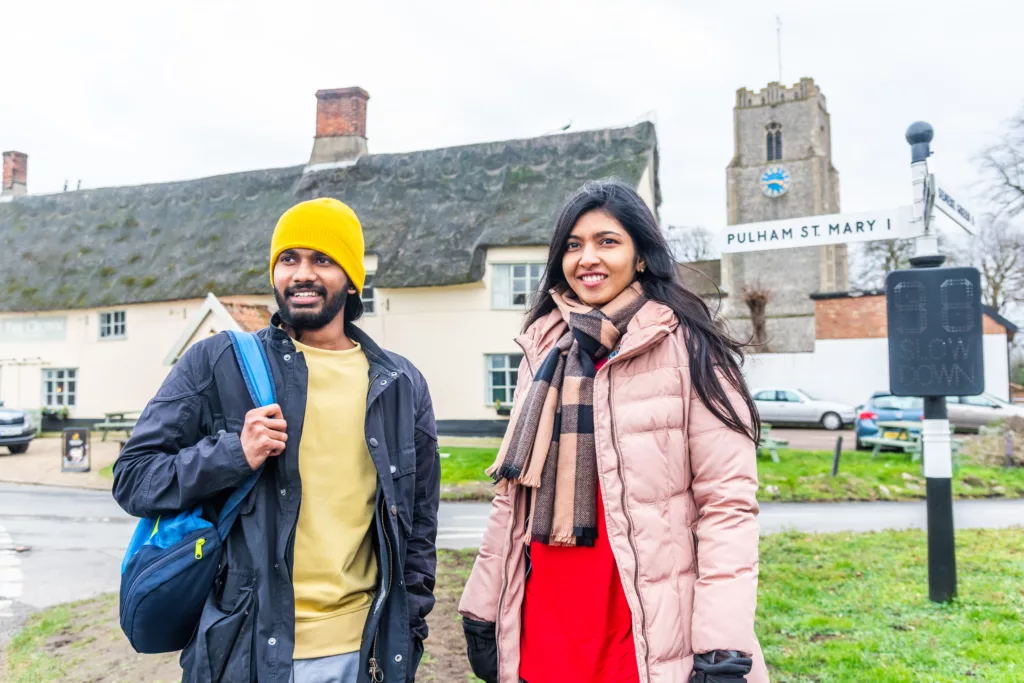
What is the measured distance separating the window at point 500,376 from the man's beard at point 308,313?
53.9ft

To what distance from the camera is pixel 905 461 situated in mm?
14703

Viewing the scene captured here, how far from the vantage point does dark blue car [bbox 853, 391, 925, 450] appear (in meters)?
17.5

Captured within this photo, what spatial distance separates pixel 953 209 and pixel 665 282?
3.90m

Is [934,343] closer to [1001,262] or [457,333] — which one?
[457,333]

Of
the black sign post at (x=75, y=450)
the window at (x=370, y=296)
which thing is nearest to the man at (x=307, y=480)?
the black sign post at (x=75, y=450)

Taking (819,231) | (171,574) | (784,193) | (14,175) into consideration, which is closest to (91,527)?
(171,574)

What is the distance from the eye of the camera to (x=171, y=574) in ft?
6.48

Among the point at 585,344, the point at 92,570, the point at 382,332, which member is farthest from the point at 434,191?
the point at 585,344

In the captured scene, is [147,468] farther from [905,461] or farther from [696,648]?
[905,461]

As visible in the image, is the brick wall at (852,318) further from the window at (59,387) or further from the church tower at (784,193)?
the window at (59,387)

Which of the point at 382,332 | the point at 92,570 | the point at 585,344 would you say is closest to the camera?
the point at 585,344

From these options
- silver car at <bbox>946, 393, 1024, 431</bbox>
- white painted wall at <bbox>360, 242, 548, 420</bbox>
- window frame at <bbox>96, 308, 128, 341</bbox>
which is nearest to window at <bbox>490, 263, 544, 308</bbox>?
white painted wall at <bbox>360, 242, 548, 420</bbox>

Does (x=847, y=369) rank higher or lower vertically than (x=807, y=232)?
lower

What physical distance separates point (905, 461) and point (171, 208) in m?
23.1
